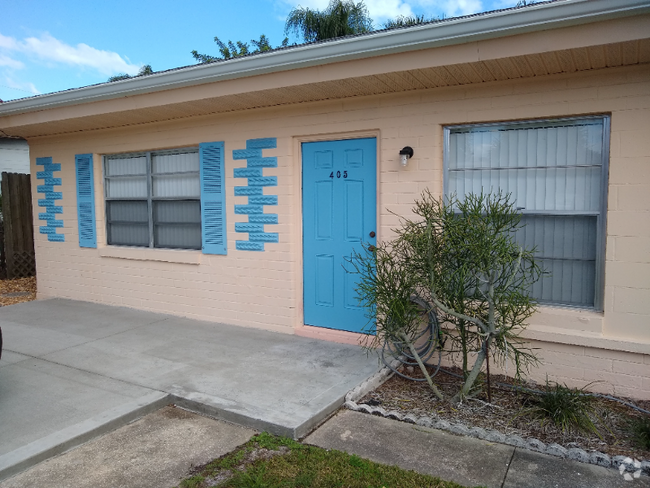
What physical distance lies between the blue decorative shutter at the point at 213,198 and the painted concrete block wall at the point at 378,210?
126 millimetres

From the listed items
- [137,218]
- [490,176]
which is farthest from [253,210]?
[490,176]

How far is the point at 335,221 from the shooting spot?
5.90m

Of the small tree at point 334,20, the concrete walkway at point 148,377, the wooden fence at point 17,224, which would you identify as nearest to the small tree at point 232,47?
the small tree at point 334,20

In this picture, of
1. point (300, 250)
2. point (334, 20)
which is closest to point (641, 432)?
point (300, 250)

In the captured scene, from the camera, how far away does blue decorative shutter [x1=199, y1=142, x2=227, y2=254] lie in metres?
6.62

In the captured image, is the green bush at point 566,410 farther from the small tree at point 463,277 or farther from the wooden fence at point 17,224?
the wooden fence at point 17,224

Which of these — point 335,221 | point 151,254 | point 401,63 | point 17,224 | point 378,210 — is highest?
point 401,63

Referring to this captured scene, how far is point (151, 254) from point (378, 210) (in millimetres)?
3519

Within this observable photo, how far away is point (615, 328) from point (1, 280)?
1059 centimetres

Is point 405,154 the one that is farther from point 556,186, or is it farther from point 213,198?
point 213,198

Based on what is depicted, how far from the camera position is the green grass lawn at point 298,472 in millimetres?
3143

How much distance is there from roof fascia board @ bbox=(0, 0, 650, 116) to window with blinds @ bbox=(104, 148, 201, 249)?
4.00 feet

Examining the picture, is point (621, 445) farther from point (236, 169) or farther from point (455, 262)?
point (236, 169)

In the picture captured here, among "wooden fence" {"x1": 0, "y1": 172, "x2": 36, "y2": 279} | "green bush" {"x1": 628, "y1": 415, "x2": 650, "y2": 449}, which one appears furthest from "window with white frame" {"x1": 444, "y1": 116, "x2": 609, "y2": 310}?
"wooden fence" {"x1": 0, "y1": 172, "x2": 36, "y2": 279}
